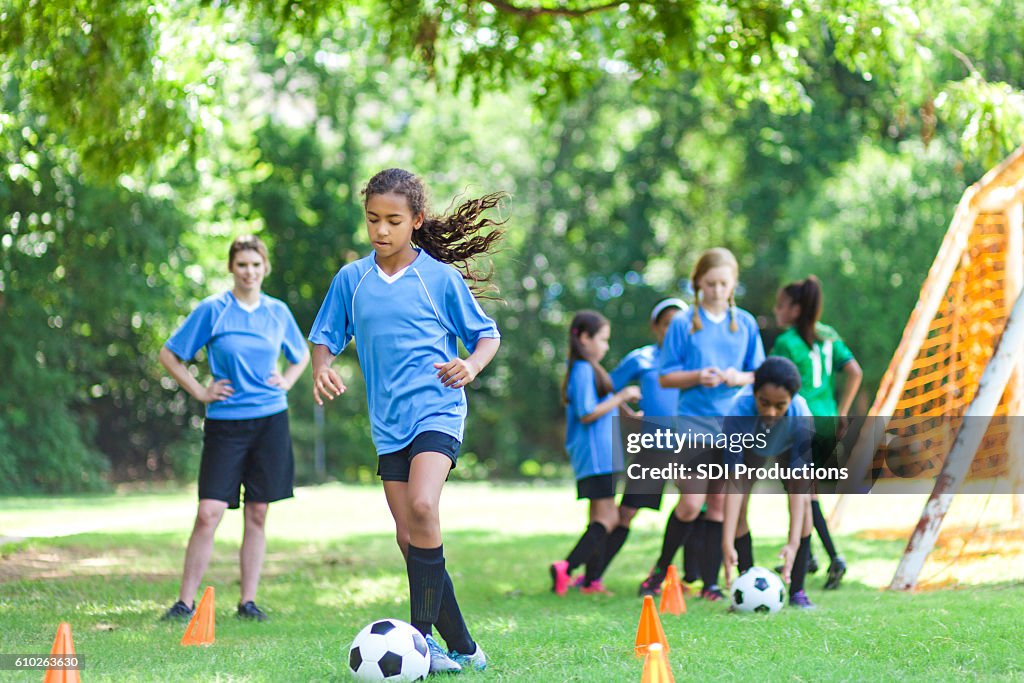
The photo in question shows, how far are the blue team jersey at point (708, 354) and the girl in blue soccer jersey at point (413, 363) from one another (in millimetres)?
2590

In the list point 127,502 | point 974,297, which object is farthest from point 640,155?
point 974,297

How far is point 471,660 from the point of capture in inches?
183

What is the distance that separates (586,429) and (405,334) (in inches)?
130

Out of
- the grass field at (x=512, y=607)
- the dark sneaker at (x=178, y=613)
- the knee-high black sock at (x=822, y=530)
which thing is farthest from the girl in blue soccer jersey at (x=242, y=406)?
the knee-high black sock at (x=822, y=530)

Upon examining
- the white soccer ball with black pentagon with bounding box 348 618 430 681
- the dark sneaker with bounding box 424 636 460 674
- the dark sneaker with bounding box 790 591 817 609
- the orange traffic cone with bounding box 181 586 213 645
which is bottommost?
the dark sneaker with bounding box 790 591 817 609

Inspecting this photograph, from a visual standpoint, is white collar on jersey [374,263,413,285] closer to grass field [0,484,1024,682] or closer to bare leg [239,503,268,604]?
grass field [0,484,1024,682]

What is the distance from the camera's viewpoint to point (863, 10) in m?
9.23

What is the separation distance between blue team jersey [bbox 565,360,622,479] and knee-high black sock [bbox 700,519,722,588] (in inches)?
30.0

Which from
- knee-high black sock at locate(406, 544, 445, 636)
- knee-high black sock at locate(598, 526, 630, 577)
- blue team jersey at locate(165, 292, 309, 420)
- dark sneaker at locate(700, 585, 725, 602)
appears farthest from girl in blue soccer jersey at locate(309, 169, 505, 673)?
knee-high black sock at locate(598, 526, 630, 577)

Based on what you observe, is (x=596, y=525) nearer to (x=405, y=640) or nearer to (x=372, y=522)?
(x=405, y=640)

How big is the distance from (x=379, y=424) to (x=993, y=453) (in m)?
6.60

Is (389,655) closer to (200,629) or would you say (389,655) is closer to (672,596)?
(200,629)

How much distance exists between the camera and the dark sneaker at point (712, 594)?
701 centimetres

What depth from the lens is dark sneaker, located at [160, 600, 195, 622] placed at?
6.26m
